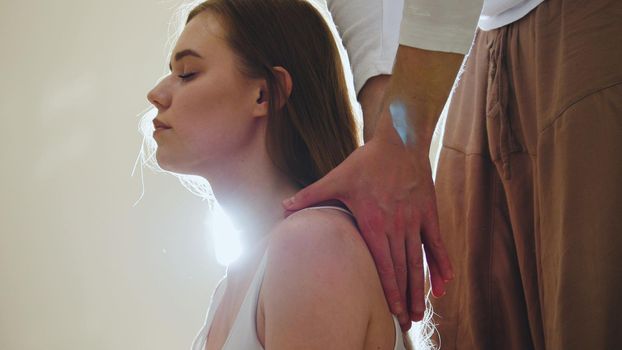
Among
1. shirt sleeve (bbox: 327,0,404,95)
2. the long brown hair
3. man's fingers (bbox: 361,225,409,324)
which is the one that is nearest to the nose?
the long brown hair

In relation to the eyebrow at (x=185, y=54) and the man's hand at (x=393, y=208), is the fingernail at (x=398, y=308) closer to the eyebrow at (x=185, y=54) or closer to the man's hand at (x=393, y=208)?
the man's hand at (x=393, y=208)

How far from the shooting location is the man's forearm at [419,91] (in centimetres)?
101

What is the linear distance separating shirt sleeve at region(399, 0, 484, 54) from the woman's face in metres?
0.26

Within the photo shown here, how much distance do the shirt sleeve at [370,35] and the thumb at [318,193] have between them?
312mm

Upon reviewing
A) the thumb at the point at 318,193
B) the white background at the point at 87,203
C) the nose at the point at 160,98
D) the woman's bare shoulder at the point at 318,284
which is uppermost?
the nose at the point at 160,98

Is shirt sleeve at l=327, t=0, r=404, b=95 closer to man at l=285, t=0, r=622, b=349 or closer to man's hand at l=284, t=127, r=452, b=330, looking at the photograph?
man at l=285, t=0, r=622, b=349

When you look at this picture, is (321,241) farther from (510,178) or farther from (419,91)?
(510,178)

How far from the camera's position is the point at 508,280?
1.20 metres

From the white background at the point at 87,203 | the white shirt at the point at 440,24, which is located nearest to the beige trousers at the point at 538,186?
the white shirt at the point at 440,24

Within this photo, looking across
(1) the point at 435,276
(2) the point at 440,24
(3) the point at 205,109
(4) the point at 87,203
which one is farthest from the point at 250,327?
(4) the point at 87,203

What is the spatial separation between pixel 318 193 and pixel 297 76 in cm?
34

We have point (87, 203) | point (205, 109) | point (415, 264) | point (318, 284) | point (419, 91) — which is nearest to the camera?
point (318, 284)

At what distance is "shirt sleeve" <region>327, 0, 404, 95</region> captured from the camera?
121 cm

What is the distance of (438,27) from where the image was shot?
41.3 inches
